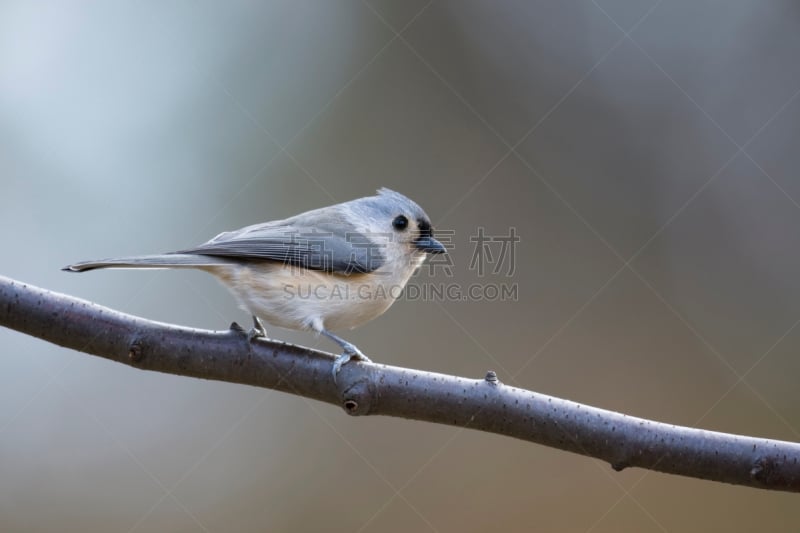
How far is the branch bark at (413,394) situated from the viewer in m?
1.88

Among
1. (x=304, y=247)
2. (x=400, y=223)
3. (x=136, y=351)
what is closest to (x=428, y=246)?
(x=400, y=223)

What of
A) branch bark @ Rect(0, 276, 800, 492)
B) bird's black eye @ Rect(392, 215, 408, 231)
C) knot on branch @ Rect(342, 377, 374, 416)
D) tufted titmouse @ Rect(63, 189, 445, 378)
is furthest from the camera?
bird's black eye @ Rect(392, 215, 408, 231)

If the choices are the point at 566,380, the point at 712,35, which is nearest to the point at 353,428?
the point at 566,380

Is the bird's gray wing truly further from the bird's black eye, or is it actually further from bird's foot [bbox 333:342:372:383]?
bird's foot [bbox 333:342:372:383]

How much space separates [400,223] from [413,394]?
1143 mm

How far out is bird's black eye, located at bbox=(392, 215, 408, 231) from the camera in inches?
118

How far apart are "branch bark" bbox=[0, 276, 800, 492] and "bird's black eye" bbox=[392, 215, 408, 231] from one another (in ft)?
3.24

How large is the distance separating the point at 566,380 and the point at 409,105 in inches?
85.0

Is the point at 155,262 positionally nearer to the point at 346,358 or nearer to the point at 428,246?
the point at 346,358

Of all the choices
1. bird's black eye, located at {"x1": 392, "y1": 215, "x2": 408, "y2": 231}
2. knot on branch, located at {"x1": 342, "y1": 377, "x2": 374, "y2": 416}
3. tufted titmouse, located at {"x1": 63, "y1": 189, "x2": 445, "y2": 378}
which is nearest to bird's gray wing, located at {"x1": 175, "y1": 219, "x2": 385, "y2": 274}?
tufted titmouse, located at {"x1": 63, "y1": 189, "x2": 445, "y2": 378}

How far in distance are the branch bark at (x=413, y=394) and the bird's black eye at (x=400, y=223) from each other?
0.99 meters

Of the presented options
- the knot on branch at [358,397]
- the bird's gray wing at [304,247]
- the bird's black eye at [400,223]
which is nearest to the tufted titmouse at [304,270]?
the bird's gray wing at [304,247]

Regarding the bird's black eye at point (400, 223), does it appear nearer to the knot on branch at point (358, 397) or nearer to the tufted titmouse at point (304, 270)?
the tufted titmouse at point (304, 270)

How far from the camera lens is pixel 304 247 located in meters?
2.63
